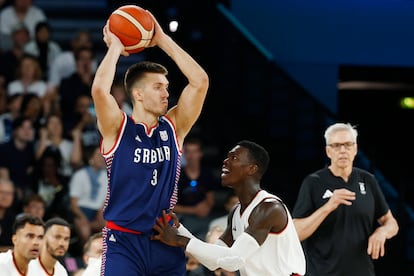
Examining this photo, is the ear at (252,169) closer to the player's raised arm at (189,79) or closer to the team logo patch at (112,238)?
the player's raised arm at (189,79)

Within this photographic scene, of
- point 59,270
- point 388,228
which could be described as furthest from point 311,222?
point 59,270

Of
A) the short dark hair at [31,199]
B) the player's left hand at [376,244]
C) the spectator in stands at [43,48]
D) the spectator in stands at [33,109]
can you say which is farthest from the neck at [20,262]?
the spectator in stands at [43,48]

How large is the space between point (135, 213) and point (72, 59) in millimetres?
6497

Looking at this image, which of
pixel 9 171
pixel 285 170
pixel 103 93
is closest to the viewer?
pixel 103 93

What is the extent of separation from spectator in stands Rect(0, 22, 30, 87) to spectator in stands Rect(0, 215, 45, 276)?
379 centimetres

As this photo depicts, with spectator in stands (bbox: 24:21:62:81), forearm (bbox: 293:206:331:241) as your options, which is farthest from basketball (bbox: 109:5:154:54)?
spectator in stands (bbox: 24:21:62:81)

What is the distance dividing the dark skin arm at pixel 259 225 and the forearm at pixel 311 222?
3.55 ft

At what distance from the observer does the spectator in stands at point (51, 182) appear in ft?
36.6

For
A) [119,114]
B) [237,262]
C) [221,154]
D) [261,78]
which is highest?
[261,78]

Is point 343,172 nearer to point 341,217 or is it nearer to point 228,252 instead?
point 341,217

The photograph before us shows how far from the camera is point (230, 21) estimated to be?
13.0m

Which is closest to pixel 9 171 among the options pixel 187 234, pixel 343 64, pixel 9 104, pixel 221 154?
pixel 9 104

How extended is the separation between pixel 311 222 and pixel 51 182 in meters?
4.35

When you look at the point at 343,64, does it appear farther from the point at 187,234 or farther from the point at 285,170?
the point at 187,234
